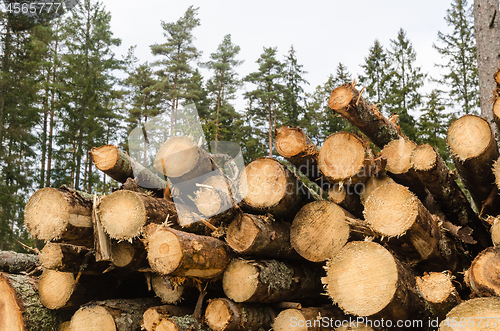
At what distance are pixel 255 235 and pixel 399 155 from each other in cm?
171

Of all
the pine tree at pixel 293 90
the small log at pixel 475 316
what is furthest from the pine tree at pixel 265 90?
the small log at pixel 475 316

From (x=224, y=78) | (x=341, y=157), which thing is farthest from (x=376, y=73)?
(x=341, y=157)

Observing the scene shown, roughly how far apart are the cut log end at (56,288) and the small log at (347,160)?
8.85 ft

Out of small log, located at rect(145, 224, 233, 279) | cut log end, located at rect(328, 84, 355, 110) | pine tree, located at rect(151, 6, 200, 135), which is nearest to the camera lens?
small log, located at rect(145, 224, 233, 279)

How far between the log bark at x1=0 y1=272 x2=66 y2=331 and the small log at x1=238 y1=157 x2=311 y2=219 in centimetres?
229

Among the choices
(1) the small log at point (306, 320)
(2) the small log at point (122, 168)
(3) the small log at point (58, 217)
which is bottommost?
(1) the small log at point (306, 320)

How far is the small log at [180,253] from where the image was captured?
2.60 m

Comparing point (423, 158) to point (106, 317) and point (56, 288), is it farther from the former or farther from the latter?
point (56, 288)

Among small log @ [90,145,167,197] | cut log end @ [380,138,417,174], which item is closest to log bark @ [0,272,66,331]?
small log @ [90,145,167,197]

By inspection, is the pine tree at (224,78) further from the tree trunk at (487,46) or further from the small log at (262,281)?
the small log at (262,281)

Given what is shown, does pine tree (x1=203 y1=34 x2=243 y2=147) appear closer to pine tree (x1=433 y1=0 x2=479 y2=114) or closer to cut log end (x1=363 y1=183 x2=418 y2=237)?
pine tree (x1=433 y1=0 x2=479 y2=114)

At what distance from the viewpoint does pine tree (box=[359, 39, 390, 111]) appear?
20.7 m

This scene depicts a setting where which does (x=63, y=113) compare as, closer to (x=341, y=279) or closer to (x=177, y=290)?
(x=177, y=290)

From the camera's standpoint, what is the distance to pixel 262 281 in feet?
9.62
